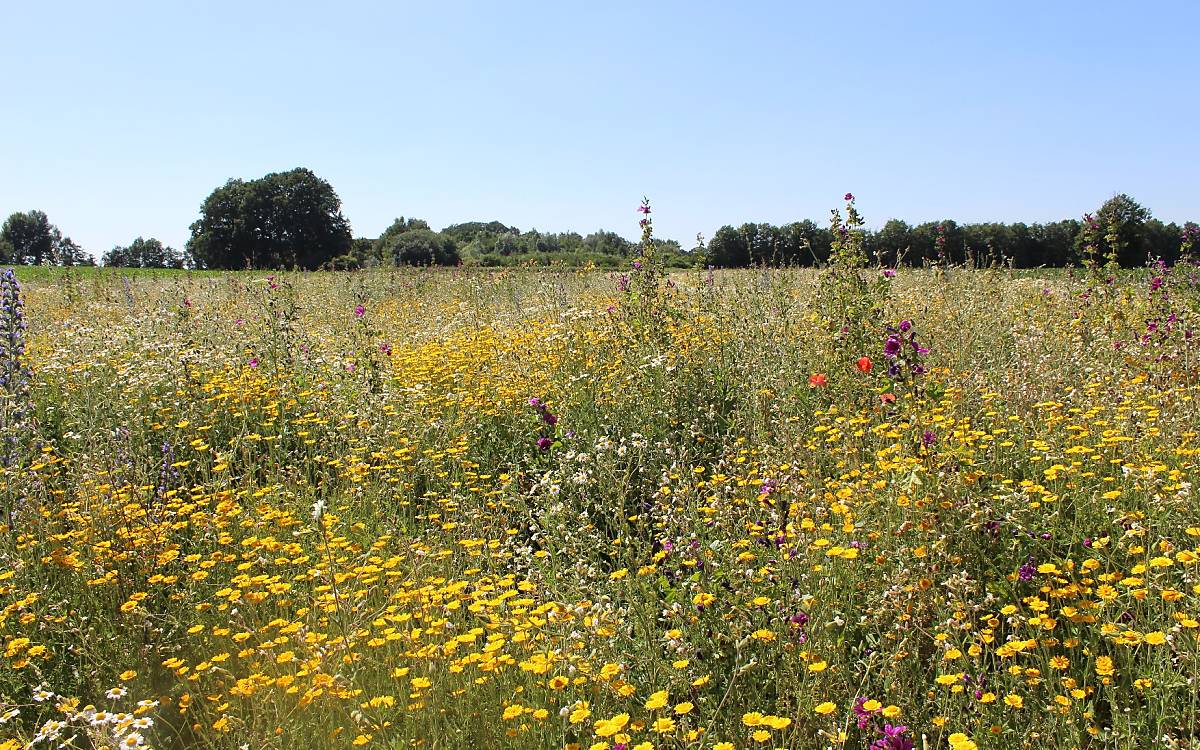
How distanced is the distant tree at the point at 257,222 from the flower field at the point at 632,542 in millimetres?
58736

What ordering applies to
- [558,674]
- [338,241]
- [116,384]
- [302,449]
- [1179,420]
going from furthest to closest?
[338,241]
[116,384]
[302,449]
[1179,420]
[558,674]

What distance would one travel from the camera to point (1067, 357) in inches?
210

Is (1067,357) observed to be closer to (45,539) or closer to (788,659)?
(788,659)

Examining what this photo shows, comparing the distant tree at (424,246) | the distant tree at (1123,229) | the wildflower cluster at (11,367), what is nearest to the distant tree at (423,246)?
the distant tree at (424,246)

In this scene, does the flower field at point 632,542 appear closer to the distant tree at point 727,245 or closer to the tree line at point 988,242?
the tree line at point 988,242

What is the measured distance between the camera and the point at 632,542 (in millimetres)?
3348

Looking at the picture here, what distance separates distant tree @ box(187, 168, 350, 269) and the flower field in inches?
2312

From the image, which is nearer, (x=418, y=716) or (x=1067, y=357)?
(x=418, y=716)

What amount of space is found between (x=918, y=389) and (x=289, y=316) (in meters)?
4.84

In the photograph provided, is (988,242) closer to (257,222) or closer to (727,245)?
(727,245)

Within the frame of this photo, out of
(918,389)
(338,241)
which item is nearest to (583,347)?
(918,389)

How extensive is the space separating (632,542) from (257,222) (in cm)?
6462

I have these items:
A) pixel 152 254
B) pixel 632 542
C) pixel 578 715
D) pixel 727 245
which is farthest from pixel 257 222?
pixel 578 715

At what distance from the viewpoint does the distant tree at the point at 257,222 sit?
60.1 meters
